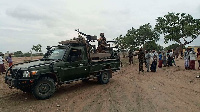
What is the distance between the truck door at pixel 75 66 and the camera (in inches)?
307

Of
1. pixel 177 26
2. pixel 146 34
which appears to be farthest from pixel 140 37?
pixel 177 26

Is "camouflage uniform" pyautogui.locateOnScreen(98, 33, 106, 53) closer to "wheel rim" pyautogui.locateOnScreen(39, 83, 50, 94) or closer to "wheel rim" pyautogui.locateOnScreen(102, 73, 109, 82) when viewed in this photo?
"wheel rim" pyautogui.locateOnScreen(102, 73, 109, 82)

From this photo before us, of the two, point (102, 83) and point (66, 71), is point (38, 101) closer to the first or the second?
point (66, 71)

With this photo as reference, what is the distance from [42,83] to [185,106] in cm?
484

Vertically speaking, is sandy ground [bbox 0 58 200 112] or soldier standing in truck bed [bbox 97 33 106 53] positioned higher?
soldier standing in truck bed [bbox 97 33 106 53]

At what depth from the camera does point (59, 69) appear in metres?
7.49

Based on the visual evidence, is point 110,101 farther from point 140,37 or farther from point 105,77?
point 140,37

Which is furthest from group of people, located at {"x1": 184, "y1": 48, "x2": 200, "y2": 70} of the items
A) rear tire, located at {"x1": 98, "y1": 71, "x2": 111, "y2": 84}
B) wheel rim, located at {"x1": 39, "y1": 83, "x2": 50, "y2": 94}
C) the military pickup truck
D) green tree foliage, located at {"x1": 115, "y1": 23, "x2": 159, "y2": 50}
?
green tree foliage, located at {"x1": 115, "y1": 23, "x2": 159, "y2": 50}

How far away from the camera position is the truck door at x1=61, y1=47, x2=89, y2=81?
780cm

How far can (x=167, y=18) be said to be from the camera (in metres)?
27.1

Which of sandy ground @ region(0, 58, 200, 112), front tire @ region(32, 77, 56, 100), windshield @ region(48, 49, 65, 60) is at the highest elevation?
windshield @ region(48, 49, 65, 60)

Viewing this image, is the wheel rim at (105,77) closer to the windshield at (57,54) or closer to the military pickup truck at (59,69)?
the military pickup truck at (59,69)

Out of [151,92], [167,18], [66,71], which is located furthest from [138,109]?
[167,18]

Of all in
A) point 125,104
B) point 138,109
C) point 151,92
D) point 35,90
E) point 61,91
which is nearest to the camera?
point 138,109
